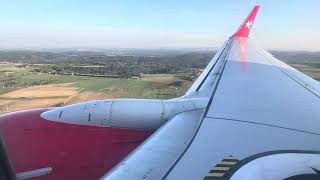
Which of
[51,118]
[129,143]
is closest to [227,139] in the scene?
[129,143]

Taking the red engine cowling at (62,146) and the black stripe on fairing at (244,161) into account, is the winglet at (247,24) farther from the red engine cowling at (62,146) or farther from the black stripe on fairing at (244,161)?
the black stripe on fairing at (244,161)

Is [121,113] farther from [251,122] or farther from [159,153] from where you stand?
[159,153]

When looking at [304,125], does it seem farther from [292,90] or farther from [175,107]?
[292,90]

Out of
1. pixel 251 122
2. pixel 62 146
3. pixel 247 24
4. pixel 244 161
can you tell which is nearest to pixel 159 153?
pixel 244 161

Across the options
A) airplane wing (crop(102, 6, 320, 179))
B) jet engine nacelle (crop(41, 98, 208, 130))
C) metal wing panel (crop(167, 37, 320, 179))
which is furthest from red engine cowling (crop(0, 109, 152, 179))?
metal wing panel (crop(167, 37, 320, 179))

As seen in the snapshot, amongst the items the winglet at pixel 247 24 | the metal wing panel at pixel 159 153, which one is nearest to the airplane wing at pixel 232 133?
the metal wing panel at pixel 159 153

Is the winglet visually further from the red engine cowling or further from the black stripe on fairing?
the black stripe on fairing
